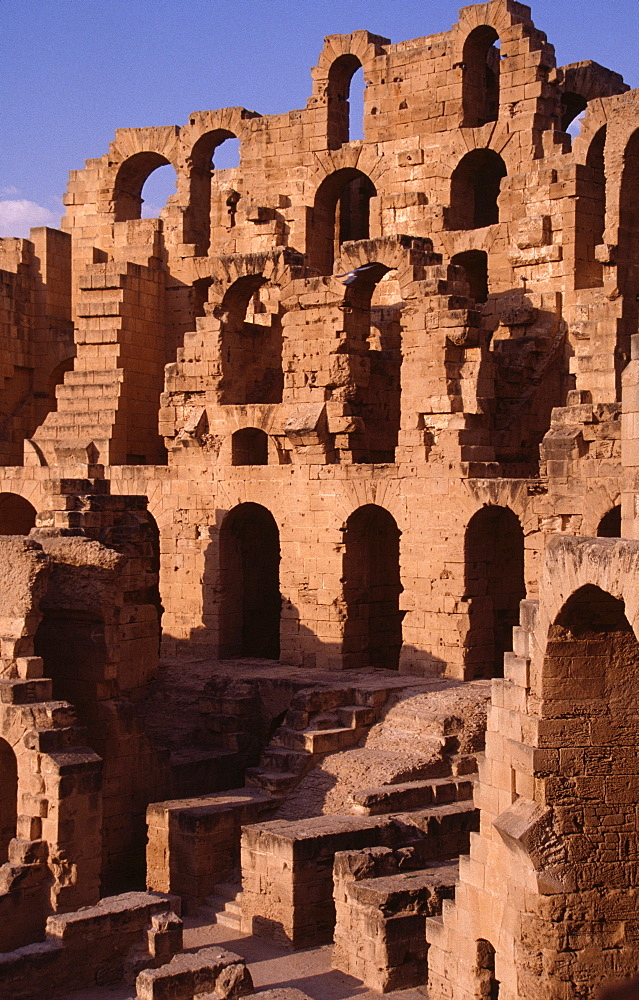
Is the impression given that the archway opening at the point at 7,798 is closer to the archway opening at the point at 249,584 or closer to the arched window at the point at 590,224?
the archway opening at the point at 249,584

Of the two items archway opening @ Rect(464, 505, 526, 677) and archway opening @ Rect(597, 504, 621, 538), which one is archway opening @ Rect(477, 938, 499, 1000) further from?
archway opening @ Rect(464, 505, 526, 677)

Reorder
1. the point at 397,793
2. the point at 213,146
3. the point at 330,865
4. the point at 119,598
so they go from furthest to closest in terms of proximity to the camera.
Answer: the point at 213,146 < the point at 119,598 < the point at 397,793 < the point at 330,865

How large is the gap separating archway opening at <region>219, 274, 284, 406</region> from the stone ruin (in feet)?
0.26

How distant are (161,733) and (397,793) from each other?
3.93 m

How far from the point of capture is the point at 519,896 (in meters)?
10.4

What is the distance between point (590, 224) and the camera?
20.0 metres

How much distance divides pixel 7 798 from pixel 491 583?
6.95m

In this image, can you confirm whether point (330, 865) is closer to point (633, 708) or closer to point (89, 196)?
point (633, 708)

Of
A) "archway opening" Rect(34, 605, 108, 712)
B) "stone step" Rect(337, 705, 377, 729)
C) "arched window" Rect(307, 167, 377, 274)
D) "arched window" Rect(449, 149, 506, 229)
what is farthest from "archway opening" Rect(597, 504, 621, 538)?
"arched window" Rect(307, 167, 377, 274)

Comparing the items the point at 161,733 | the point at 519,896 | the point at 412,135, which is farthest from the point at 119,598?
the point at 412,135

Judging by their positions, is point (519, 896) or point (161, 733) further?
point (161, 733)

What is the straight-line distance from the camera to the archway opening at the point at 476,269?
21953 millimetres

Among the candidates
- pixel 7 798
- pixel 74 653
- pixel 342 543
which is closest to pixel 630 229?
pixel 342 543

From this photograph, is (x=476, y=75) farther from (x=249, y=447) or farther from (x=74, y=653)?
(x=74, y=653)
